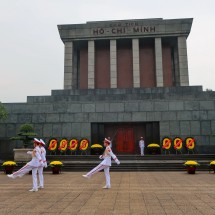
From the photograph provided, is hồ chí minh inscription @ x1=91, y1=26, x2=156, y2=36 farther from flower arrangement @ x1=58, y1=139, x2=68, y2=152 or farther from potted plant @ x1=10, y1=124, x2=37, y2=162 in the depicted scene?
potted plant @ x1=10, y1=124, x2=37, y2=162

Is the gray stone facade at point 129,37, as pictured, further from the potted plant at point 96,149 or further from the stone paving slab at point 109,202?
the stone paving slab at point 109,202

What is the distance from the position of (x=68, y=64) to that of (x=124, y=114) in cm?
1328

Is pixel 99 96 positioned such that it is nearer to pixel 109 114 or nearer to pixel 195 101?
pixel 109 114

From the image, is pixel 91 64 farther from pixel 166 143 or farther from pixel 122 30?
pixel 166 143

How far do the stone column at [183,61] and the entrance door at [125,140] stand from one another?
11.5 m

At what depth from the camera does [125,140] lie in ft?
92.7

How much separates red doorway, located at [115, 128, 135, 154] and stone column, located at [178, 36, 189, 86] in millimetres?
11525

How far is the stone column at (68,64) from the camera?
3628 centimetres

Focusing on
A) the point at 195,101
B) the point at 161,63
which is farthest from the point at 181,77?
the point at 195,101

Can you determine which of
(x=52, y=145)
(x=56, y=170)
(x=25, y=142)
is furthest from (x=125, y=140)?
(x=56, y=170)

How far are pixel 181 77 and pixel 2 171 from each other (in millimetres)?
24542

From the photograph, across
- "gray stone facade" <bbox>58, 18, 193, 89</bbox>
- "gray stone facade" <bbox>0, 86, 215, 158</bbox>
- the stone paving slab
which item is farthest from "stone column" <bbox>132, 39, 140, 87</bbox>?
the stone paving slab

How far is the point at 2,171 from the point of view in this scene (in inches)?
784

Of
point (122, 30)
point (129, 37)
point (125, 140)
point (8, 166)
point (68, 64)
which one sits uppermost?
point (122, 30)
